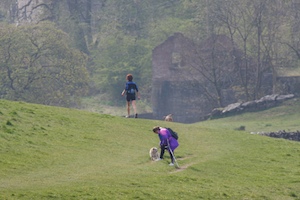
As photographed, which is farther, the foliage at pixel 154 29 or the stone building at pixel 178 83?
the stone building at pixel 178 83

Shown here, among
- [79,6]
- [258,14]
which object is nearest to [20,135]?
[258,14]

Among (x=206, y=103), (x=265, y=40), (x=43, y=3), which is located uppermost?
(x=43, y=3)

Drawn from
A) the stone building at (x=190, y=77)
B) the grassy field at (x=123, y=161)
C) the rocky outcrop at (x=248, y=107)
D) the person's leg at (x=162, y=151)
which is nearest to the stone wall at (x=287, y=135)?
the grassy field at (x=123, y=161)

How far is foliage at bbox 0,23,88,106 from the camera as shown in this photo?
6412cm

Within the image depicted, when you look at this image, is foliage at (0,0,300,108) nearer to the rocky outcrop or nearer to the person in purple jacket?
the rocky outcrop

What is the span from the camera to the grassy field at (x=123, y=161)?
737 inches

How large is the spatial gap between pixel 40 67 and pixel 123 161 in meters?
→ 43.2

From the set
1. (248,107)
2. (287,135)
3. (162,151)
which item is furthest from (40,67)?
(162,151)

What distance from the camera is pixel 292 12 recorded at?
2657 inches

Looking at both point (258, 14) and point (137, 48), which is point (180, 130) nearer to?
point (258, 14)

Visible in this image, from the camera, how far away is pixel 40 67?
65.6m

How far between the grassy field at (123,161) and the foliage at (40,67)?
32.2 metres

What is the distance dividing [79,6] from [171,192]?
74.8m

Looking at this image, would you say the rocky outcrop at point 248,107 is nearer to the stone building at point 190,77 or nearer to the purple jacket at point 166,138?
the stone building at point 190,77
